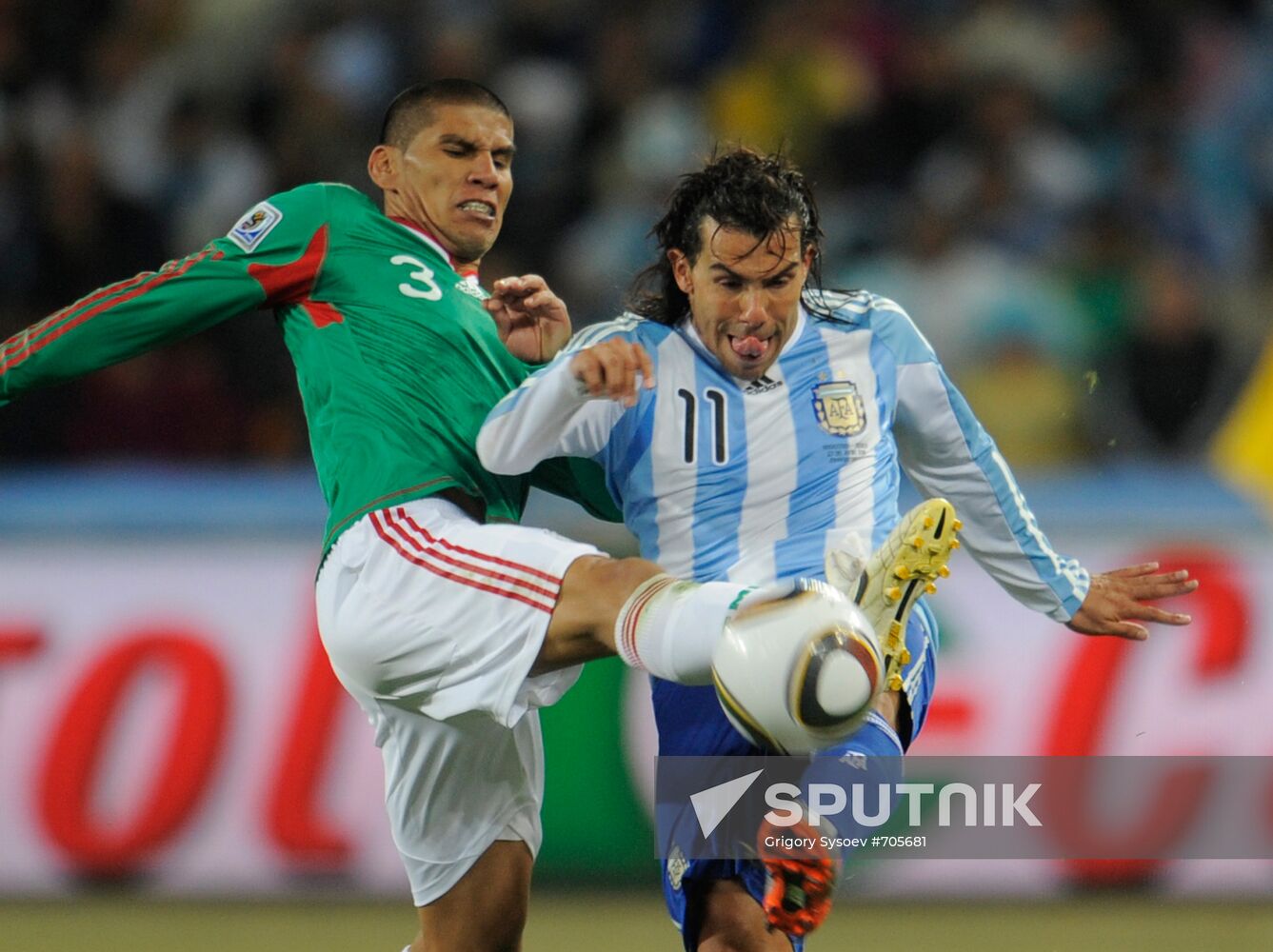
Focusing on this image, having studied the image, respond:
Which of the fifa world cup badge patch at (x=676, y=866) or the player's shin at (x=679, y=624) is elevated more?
the player's shin at (x=679, y=624)

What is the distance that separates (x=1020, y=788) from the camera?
6.43 meters

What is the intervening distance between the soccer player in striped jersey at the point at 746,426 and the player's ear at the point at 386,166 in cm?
65

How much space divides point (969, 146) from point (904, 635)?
201 inches

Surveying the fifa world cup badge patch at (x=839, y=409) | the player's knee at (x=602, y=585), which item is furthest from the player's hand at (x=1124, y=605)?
the player's knee at (x=602, y=585)

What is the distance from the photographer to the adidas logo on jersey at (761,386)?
13.4 feet

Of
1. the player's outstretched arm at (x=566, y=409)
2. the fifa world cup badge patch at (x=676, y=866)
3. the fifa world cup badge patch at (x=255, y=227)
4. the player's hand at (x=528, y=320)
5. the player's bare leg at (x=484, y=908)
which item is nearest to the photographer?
the player's outstretched arm at (x=566, y=409)

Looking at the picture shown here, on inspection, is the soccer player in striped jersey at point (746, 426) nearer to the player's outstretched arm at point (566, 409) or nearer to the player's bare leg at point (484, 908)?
the player's outstretched arm at point (566, 409)

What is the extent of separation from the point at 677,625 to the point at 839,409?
0.80 meters

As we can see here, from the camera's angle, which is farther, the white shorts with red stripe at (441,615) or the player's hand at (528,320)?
the player's hand at (528,320)

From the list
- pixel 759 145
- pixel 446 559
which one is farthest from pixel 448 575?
pixel 759 145

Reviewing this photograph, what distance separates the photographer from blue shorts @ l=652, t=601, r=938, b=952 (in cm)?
397

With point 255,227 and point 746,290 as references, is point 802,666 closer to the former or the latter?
point 746,290

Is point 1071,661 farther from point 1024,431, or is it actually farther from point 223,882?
point 223,882

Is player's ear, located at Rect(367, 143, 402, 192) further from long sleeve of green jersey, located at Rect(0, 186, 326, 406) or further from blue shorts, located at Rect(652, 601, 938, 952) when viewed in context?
blue shorts, located at Rect(652, 601, 938, 952)
